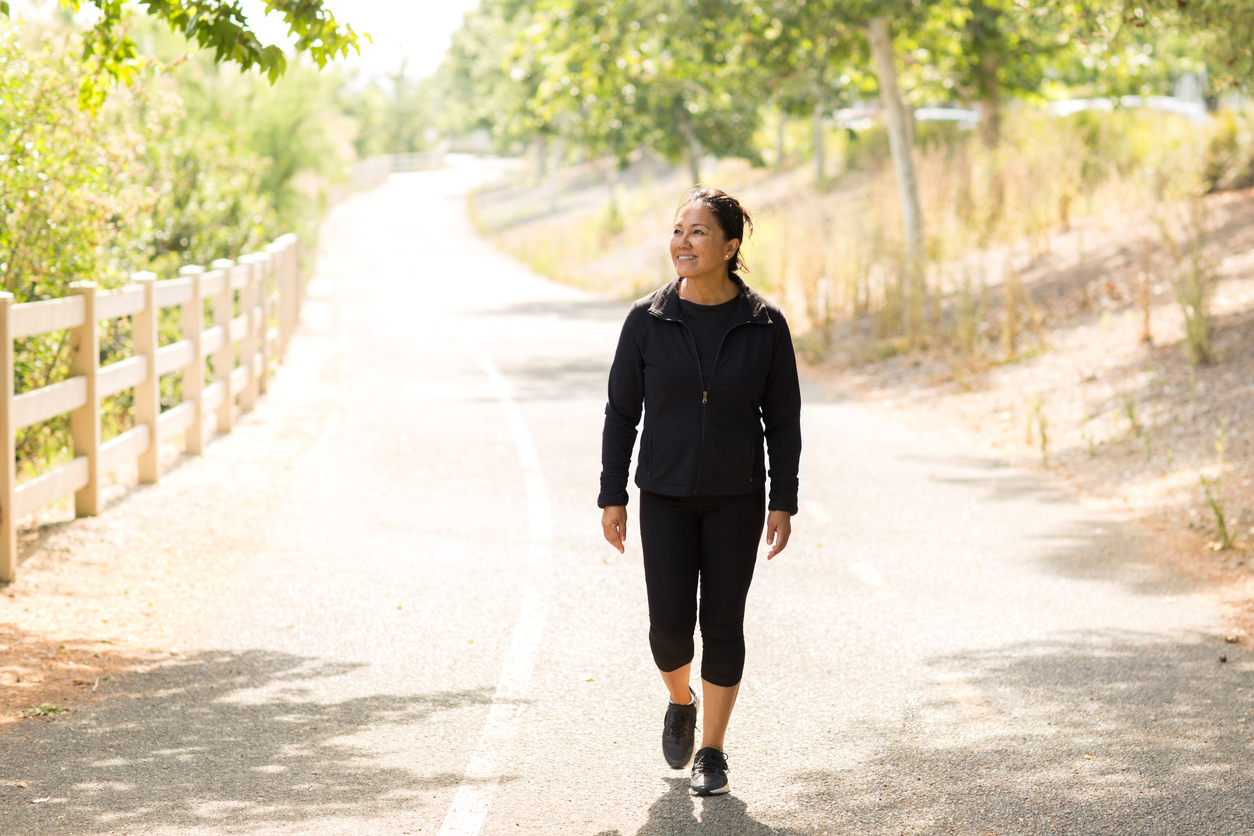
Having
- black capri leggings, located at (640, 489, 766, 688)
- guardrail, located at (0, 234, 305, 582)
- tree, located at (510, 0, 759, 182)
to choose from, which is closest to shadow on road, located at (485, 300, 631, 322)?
tree, located at (510, 0, 759, 182)

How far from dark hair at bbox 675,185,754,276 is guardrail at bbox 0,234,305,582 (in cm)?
→ 414

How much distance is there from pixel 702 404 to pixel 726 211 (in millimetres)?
644

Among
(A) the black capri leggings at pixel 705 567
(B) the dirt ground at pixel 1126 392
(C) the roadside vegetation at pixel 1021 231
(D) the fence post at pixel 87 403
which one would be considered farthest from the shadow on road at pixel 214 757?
(C) the roadside vegetation at pixel 1021 231

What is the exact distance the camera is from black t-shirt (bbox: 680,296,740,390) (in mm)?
4309

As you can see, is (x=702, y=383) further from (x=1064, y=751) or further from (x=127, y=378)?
(x=127, y=378)

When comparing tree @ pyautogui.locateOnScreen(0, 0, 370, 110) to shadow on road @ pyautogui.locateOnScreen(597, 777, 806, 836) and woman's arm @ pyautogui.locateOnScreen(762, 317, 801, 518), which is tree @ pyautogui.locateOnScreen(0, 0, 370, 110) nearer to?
woman's arm @ pyautogui.locateOnScreen(762, 317, 801, 518)

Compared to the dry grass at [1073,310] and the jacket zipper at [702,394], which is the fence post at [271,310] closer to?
the dry grass at [1073,310]

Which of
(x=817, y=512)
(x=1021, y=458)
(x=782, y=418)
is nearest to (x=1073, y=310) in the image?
(x=1021, y=458)

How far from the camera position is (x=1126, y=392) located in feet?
38.4

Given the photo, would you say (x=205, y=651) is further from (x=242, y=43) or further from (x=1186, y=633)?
(x=1186, y=633)

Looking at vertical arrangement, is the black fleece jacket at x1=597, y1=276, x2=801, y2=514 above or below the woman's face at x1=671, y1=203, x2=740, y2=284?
below

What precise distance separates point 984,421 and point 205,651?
862cm

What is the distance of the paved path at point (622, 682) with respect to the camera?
A: 434 centimetres

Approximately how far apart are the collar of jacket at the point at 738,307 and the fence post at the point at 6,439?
3995mm
